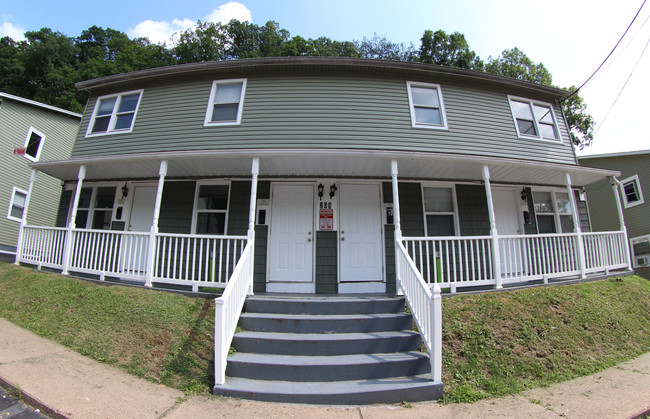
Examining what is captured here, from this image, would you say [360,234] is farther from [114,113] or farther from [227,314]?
[114,113]

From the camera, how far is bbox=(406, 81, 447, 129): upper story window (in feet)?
25.2

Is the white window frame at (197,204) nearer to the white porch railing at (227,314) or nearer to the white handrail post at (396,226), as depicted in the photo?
the white porch railing at (227,314)

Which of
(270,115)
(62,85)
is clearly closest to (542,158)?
(270,115)

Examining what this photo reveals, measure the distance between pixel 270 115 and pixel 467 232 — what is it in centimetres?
569

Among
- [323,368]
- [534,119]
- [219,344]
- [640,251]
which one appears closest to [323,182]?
[323,368]

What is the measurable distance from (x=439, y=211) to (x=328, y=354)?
472cm

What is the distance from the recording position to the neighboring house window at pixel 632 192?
12.1 metres

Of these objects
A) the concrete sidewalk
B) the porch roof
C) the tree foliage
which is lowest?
the concrete sidewalk

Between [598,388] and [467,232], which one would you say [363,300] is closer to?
[598,388]

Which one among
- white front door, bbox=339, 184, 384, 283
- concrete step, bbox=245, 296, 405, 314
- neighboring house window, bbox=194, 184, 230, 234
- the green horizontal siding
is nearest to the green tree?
the green horizontal siding

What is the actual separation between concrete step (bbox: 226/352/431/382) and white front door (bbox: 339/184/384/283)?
9.36 feet

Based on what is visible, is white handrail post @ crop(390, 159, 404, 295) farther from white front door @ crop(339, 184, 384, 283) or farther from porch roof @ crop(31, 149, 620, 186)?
white front door @ crop(339, 184, 384, 283)

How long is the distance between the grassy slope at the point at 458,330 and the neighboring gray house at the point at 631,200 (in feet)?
28.4

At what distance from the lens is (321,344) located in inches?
156
